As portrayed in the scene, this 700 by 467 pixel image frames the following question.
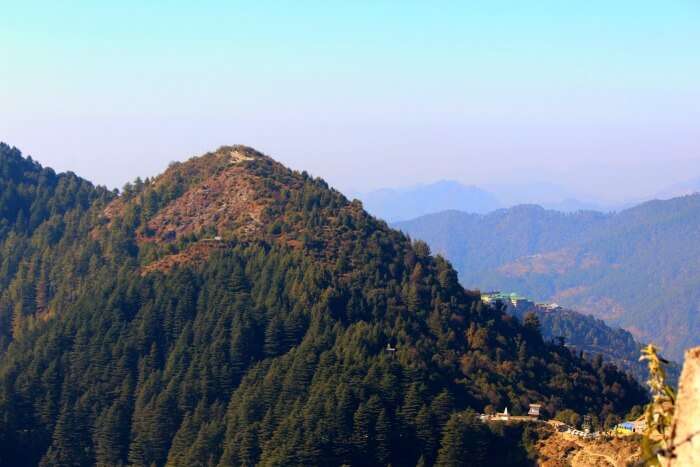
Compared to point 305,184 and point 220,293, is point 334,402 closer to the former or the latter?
point 220,293

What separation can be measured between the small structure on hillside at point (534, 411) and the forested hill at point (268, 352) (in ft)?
5.17

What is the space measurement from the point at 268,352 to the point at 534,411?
23.7 meters

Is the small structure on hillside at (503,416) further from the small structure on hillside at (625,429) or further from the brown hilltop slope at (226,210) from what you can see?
the brown hilltop slope at (226,210)

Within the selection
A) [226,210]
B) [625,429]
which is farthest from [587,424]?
[226,210]

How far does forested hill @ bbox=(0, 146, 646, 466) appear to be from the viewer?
56.9 meters

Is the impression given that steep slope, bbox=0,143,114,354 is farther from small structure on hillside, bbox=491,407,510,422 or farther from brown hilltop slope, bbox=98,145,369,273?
small structure on hillside, bbox=491,407,510,422

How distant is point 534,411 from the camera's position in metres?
57.6

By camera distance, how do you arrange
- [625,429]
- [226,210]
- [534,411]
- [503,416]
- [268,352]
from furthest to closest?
[226,210] < [268,352] < [534,411] < [503,416] < [625,429]

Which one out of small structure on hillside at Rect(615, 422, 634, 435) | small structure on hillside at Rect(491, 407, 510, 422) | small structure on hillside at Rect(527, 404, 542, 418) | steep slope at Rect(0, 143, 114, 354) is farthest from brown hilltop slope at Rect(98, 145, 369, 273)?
small structure on hillside at Rect(615, 422, 634, 435)

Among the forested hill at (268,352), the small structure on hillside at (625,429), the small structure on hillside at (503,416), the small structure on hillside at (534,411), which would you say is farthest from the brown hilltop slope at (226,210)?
the small structure on hillside at (625,429)

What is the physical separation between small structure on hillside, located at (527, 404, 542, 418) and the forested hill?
62.1 inches

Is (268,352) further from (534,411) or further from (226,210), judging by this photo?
(226,210)

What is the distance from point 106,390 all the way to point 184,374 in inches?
257

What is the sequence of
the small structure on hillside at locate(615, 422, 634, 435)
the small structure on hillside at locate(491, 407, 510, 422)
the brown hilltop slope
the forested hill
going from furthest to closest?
the brown hilltop slope
the forested hill
the small structure on hillside at locate(491, 407, 510, 422)
the small structure on hillside at locate(615, 422, 634, 435)
